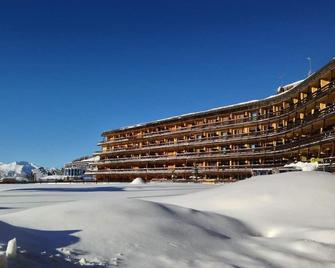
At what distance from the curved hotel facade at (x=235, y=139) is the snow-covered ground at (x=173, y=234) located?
30593 mm

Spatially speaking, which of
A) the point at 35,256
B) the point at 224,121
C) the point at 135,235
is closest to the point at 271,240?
the point at 135,235

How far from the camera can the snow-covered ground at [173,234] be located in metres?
6.42

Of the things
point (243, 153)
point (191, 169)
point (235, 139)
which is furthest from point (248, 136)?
point (191, 169)

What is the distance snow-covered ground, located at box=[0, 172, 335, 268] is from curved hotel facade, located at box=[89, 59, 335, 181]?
30593 millimetres

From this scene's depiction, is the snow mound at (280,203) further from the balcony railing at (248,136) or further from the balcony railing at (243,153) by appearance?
the balcony railing at (248,136)

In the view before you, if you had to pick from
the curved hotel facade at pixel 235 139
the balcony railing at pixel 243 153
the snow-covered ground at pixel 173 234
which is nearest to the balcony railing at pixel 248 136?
the curved hotel facade at pixel 235 139

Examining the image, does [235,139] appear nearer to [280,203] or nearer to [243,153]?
[243,153]

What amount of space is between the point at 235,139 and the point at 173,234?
5822cm

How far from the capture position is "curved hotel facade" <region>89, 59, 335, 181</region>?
46.8m

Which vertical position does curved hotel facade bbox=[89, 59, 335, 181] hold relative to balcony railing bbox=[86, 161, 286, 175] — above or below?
above

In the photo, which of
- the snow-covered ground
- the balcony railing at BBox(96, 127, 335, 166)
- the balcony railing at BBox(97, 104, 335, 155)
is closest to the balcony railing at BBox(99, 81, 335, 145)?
the balcony railing at BBox(97, 104, 335, 155)

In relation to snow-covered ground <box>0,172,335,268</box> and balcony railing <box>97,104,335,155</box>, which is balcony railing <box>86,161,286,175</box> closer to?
balcony railing <box>97,104,335,155</box>

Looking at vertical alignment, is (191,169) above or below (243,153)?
below

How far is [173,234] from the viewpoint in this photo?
812cm
